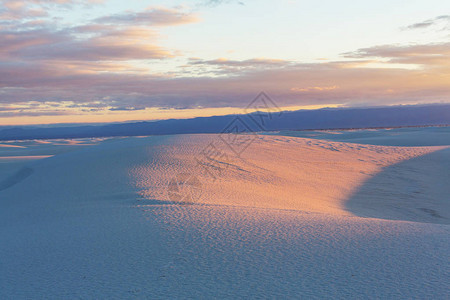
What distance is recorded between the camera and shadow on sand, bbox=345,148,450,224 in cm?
918

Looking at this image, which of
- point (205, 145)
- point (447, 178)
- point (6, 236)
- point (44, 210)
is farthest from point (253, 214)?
point (447, 178)

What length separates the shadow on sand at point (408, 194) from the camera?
9180mm

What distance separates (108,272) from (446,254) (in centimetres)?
376

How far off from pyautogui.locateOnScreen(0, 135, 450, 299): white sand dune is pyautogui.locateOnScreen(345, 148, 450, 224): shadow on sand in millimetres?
102

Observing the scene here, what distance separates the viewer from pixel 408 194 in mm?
11922

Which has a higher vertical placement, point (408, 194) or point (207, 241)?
point (207, 241)

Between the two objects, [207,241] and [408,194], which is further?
[408,194]

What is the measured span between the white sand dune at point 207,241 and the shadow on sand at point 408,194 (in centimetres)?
10

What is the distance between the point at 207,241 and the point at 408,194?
9473 millimetres

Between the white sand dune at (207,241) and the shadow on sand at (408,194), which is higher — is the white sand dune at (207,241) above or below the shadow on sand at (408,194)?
above

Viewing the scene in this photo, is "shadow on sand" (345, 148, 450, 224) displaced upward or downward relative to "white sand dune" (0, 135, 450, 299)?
downward

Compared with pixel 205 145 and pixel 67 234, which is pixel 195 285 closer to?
pixel 67 234

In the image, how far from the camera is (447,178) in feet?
48.1

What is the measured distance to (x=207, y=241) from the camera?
15.5 ft
